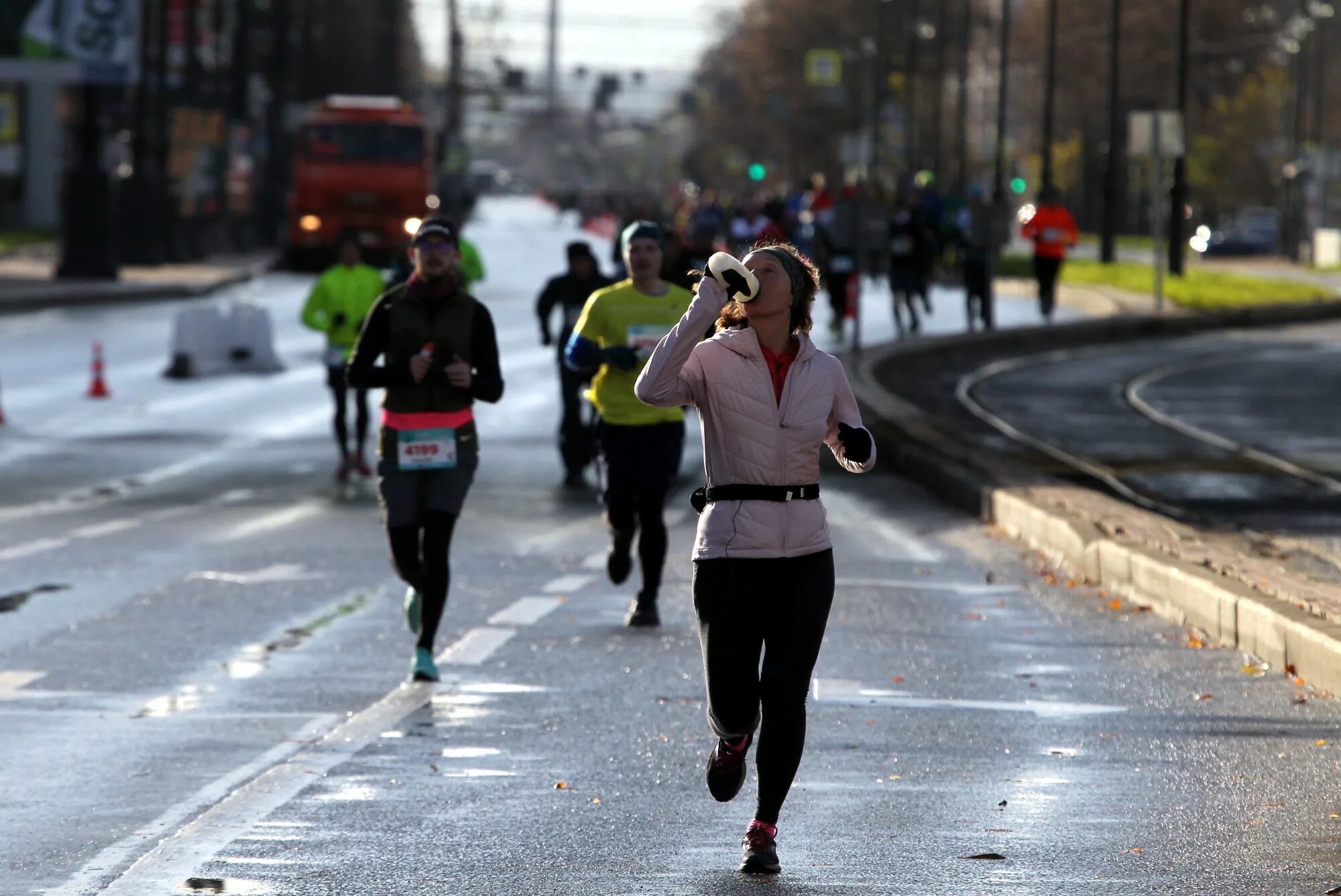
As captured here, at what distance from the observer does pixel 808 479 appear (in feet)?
22.4

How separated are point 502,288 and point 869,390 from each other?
82.8ft

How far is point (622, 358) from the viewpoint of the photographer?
36.9ft

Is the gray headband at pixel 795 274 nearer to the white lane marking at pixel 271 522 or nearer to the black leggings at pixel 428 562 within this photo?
the black leggings at pixel 428 562

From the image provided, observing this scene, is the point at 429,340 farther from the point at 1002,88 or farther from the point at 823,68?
the point at 823,68

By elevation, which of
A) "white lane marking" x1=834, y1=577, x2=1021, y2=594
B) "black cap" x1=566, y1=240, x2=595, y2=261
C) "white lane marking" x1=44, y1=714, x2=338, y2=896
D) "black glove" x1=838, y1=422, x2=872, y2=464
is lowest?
"white lane marking" x1=834, y1=577, x2=1021, y2=594

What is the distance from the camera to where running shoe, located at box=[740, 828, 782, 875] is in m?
6.65

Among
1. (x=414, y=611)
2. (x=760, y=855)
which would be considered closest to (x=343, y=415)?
(x=414, y=611)

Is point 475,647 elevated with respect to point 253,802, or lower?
lower

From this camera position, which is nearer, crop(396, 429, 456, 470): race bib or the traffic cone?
crop(396, 429, 456, 470): race bib

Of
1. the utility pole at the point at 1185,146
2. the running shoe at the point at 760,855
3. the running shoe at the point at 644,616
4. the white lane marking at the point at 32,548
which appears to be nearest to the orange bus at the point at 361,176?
the utility pole at the point at 1185,146

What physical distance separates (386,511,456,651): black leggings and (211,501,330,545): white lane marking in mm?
4850

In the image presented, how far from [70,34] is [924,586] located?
35.0 m

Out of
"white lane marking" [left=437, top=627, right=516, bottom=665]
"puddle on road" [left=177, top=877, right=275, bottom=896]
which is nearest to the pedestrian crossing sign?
"white lane marking" [left=437, top=627, right=516, bottom=665]

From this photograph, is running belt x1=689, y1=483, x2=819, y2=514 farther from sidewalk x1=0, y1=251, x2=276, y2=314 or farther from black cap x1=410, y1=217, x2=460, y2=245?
sidewalk x1=0, y1=251, x2=276, y2=314
